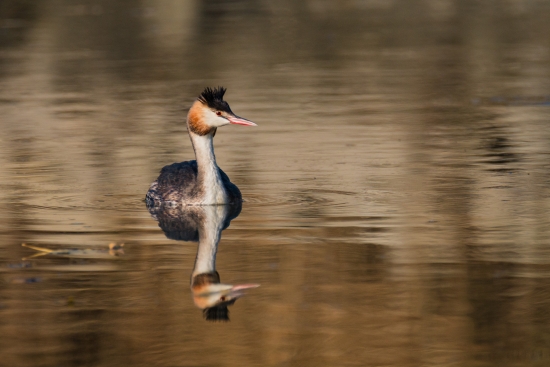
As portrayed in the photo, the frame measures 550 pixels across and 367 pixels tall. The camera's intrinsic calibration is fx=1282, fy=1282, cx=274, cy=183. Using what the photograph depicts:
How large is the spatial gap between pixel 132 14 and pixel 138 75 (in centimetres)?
1850

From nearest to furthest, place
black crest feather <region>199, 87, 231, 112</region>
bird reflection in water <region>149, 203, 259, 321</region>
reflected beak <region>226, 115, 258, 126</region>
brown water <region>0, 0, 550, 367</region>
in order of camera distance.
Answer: brown water <region>0, 0, 550, 367</region> → bird reflection in water <region>149, 203, 259, 321</region> → reflected beak <region>226, 115, 258, 126</region> → black crest feather <region>199, 87, 231, 112</region>

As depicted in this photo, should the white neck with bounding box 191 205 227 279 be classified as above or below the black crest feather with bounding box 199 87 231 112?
below

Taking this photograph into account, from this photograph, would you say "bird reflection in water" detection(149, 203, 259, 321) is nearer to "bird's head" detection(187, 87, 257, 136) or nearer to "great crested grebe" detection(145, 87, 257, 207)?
"great crested grebe" detection(145, 87, 257, 207)

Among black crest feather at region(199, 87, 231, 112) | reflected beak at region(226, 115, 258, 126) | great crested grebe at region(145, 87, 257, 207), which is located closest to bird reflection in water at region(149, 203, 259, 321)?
great crested grebe at region(145, 87, 257, 207)

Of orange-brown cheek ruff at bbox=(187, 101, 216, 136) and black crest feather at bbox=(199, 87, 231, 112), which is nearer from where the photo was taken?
black crest feather at bbox=(199, 87, 231, 112)

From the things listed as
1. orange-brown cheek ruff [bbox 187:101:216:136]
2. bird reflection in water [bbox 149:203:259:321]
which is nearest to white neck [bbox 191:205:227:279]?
bird reflection in water [bbox 149:203:259:321]

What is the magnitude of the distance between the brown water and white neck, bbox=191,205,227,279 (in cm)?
13

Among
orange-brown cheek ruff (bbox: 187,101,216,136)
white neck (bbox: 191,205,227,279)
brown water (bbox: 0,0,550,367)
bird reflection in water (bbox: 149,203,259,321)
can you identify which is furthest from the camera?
orange-brown cheek ruff (bbox: 187,101,216,136)

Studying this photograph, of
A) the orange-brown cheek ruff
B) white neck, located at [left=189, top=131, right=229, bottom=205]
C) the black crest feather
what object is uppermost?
the black crest feather

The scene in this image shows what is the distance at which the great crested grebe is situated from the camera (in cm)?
1412

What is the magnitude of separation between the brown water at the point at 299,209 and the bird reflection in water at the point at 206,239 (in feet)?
0.44

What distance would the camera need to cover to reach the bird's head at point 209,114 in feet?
46.8

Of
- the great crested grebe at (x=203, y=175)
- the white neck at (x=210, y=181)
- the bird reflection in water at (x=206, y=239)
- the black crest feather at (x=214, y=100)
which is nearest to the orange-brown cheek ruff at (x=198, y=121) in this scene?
the great crested grebe at (x=203, y=175)

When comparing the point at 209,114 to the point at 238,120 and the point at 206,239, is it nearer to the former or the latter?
the point at 238,120
